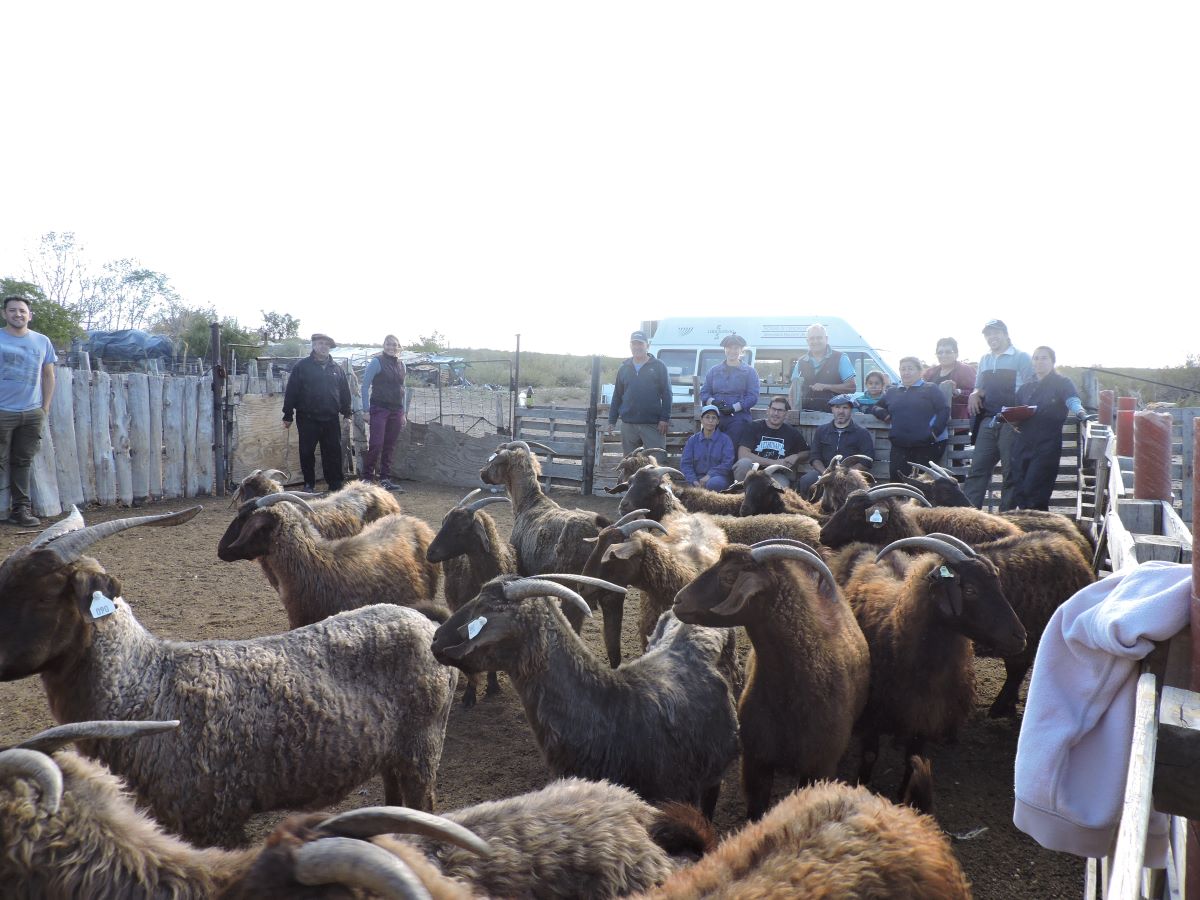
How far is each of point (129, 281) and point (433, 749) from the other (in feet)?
164

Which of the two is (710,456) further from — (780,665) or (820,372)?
(780,665)

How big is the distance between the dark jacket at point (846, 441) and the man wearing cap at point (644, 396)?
234 cm

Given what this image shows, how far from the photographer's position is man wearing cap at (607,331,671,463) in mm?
11547

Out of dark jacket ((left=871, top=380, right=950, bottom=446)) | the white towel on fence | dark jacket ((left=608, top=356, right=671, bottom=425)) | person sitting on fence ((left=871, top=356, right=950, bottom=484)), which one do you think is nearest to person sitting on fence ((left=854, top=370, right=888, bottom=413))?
person sitting on fence ((left=871, top=356, right=950, bottom=484))

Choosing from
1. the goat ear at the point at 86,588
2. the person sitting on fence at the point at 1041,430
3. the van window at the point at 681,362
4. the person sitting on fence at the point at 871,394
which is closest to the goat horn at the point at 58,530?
the goat ear at the point at 86,588

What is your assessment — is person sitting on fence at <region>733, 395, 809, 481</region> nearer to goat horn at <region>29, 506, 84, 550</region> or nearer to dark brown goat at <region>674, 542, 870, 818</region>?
dark brown goat at <region>674, 542, 870, 818</region>

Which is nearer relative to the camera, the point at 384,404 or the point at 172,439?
the point at 172,439

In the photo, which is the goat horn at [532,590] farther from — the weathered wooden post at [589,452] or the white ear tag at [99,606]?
the weathered wooden post at [589,452]

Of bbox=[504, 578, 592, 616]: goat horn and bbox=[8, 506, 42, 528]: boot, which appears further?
bbox=[8, 506, 42, 528]: boot

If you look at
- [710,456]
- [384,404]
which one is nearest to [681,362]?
[710,456]

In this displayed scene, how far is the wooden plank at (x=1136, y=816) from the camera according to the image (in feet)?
4.29

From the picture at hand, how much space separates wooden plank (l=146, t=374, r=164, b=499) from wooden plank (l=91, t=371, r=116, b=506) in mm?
663

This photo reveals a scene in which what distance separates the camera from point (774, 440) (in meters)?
10.5

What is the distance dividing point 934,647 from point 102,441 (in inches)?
467
